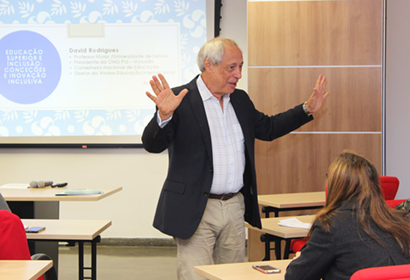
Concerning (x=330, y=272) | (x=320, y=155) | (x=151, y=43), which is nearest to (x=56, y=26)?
(x=151, y=43)

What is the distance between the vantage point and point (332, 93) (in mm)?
4734

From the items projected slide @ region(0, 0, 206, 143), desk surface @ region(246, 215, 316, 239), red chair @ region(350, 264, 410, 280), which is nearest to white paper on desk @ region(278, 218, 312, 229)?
desk surface @ region(246, 215, 316, 239)

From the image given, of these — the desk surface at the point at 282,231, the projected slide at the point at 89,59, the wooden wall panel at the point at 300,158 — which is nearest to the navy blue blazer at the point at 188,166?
the desk surface at the point at 282,231

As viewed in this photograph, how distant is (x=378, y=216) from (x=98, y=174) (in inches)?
176

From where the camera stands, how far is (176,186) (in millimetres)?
2639

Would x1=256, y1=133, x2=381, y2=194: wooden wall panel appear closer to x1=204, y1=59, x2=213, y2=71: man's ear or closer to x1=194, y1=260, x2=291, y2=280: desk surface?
x1=204, y1=59, x2=213, y2=71: man's ear

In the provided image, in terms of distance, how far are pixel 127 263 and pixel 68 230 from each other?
6.37 ft

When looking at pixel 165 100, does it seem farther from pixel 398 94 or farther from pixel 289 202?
pixel 398 94

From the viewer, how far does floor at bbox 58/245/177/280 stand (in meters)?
4.89

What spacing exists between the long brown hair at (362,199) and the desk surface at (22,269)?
42.4 inches

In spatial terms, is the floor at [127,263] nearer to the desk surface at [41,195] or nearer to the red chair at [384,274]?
the desk surface at [41,195]

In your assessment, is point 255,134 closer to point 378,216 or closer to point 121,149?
point 378,216

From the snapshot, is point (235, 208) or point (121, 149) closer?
point (235, 208)

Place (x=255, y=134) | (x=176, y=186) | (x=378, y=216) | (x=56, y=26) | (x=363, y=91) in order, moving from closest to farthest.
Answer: (x=378, y=216)
(x=176, y=186)
(x=255, y=134)
(x=363, y=91)
(x=56, y=26)
